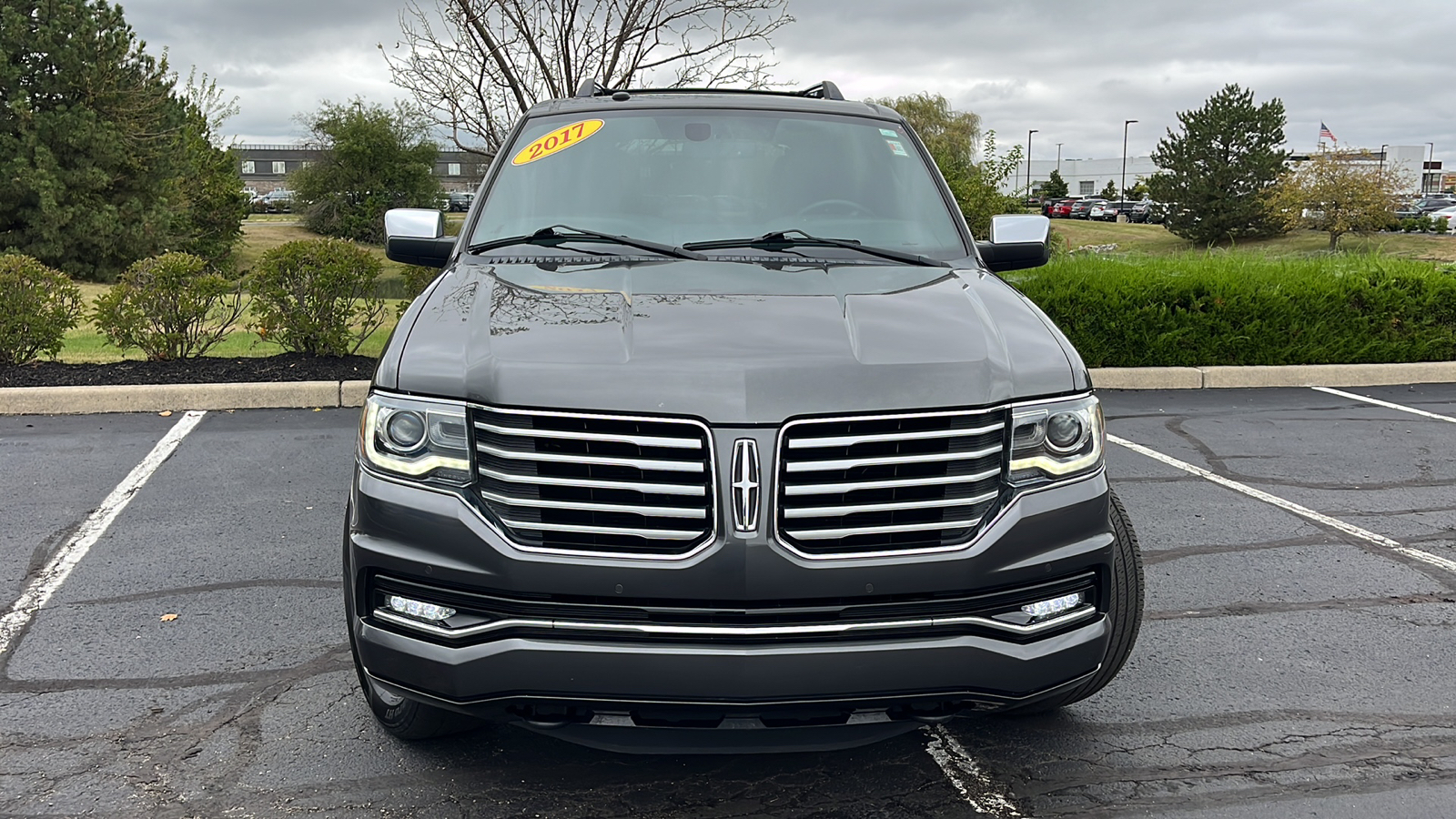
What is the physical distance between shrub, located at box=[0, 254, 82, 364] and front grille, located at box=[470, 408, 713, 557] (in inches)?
316

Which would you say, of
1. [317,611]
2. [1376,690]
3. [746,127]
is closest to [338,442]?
[317,611]

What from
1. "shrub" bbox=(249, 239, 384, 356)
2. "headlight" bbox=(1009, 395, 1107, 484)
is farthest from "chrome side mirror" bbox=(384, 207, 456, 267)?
"shrub" bbox=(249, 239, 384, 356)

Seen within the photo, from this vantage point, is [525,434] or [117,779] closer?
[525,434]

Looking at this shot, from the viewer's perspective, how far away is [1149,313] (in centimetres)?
970

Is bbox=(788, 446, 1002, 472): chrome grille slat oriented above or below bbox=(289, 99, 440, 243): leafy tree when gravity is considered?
below

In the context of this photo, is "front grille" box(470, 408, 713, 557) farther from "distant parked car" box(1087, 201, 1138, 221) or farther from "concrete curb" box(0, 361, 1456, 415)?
"distant parked car" box(1087, 201, 1138, 221)

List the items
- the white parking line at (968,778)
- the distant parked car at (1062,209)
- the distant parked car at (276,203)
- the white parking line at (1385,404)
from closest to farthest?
1. the white parking line at (968,778)
2. the white parking line at (1385,404)
3. the distant parked car at (1062,209)
4. the distant parked car at (276,203)

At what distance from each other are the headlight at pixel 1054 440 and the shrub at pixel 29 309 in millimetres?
8667

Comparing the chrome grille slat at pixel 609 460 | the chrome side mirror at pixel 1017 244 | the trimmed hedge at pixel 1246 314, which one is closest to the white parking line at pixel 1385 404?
the trimmed hedge at pixel 1246 314

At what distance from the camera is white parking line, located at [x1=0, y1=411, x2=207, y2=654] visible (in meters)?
4.23

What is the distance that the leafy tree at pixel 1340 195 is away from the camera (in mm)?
43125

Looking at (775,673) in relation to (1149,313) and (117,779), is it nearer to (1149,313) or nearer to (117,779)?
(117,779)

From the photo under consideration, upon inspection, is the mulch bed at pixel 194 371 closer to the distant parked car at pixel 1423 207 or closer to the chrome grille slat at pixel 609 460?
the chrome grille slat at pixel 609 460

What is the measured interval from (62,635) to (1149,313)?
28.1 feet
